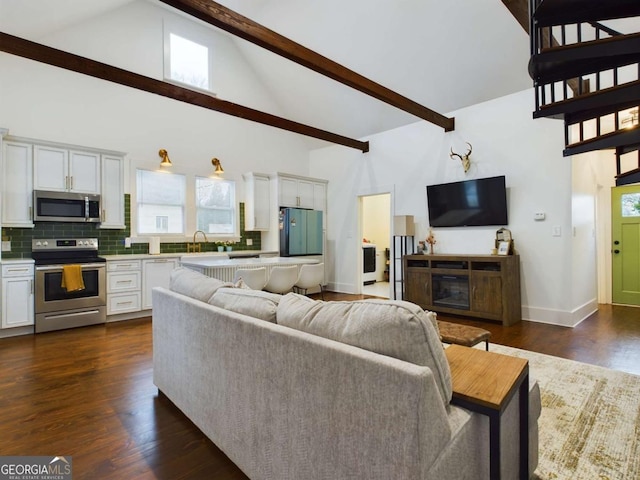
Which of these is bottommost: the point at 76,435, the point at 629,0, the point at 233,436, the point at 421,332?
the point at 76,435

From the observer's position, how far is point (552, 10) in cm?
216

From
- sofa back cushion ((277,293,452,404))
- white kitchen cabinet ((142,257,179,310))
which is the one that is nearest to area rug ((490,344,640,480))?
sofa back cushion ((277,293,452,404))

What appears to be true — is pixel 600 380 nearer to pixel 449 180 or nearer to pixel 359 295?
pixel 449 180

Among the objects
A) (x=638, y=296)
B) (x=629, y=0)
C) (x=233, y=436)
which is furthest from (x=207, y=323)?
(x=638, y=296)

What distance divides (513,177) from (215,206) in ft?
16.2

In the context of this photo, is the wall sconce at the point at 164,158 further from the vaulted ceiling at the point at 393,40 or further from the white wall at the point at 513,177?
the white wall at the point at 513,177

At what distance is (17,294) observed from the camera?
4004mm

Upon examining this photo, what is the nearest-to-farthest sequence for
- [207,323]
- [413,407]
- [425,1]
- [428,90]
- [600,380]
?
[413,407] → [207,323] → [600,380] → [425,1] → [428,90]

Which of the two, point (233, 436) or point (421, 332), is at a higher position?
point (421, 332)

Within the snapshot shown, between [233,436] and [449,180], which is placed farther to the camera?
[449,180]

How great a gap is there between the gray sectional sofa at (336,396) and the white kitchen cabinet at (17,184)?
13.1ft

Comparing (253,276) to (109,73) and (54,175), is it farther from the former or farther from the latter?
(54,175)

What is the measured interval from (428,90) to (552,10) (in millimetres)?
3184

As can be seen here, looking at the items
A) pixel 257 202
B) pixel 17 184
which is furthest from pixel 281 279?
pixel 17 184
